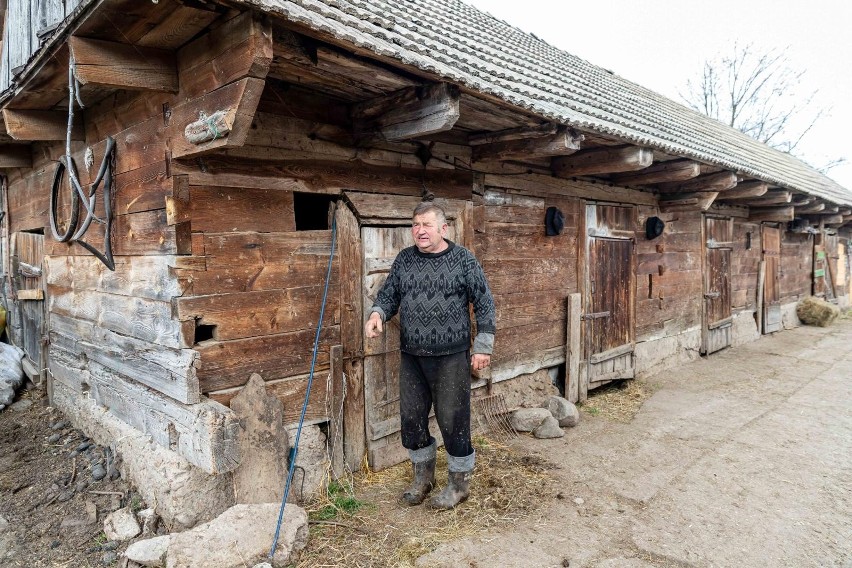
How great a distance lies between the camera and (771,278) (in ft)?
37.0

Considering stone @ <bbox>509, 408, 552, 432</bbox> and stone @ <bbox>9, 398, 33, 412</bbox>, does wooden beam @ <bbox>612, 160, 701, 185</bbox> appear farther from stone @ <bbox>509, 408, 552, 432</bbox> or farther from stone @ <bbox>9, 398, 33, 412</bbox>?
stone @ <bbox>9, 398, 33, 412</bbox>

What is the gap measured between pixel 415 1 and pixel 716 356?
7325mm

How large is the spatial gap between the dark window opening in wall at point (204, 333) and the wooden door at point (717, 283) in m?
8.04

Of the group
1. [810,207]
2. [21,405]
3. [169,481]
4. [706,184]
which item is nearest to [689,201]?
[706,184]

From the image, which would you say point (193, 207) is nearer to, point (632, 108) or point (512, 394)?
point (512, 394)

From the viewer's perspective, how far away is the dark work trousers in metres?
3.58

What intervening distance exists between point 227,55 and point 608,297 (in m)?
5.29

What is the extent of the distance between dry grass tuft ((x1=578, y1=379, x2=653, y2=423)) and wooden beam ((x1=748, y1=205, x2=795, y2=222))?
523 cm

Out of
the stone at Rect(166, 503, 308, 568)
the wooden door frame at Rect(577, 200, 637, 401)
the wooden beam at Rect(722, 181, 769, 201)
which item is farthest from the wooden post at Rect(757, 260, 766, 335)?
the stone at Rect(166, 503, 308, 568)

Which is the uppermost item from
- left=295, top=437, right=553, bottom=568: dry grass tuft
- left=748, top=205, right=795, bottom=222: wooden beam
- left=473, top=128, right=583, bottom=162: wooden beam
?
left=473, top=128, right=583, bottom=162: wooden beam

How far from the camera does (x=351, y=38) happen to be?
2564 mm

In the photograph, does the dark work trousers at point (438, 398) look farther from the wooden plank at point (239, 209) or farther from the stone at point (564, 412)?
the stone at point (564, 412)

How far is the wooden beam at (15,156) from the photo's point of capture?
5336mm

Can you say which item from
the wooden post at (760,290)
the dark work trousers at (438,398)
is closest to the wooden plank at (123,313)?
the dark work trousers at (438,398)
